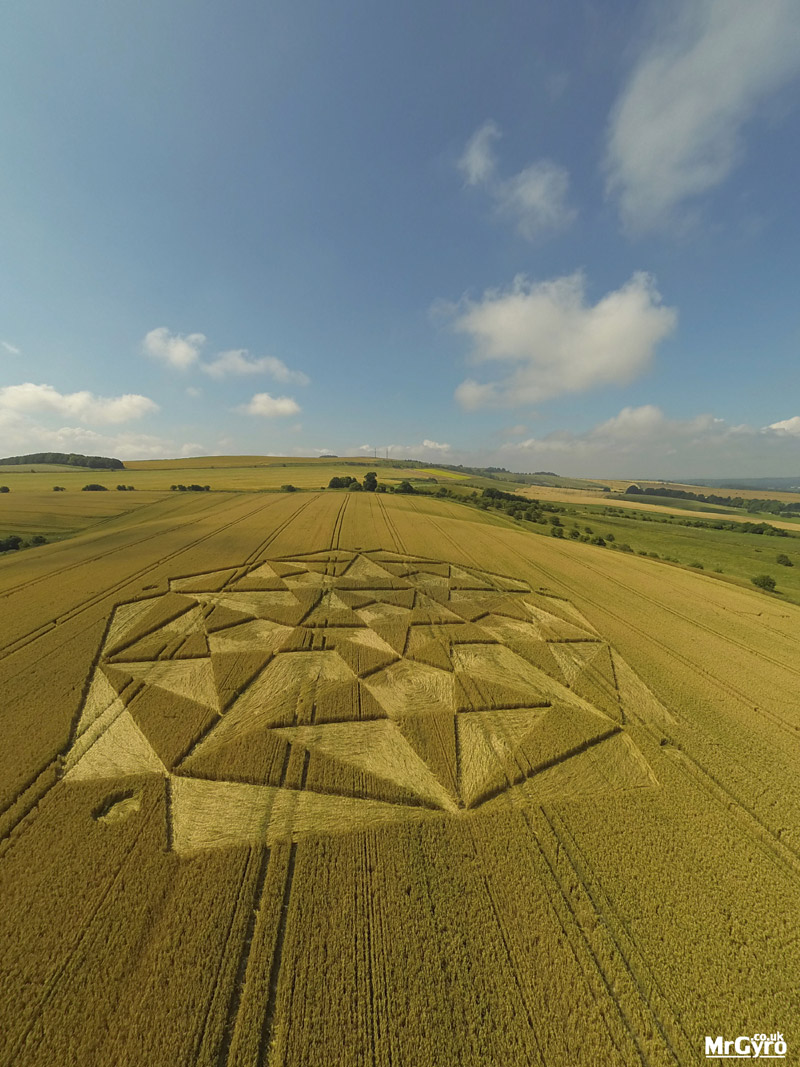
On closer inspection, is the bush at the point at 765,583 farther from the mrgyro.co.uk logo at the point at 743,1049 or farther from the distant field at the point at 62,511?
the distant field at the point at 62,511

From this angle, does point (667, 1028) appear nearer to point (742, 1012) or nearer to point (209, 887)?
point (742, 1012)

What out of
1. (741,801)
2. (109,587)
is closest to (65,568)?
(109,587)

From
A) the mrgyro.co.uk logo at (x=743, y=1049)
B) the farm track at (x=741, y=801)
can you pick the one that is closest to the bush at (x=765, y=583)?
the farm track at (x=741, y=801)

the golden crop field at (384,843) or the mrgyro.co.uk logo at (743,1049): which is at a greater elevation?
the golden crop field at (384,843)

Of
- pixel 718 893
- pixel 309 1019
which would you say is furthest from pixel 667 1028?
pixel 309 1019

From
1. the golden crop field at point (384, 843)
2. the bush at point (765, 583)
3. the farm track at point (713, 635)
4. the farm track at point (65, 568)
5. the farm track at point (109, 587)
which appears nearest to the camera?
the golden crop field at point (384, 843)

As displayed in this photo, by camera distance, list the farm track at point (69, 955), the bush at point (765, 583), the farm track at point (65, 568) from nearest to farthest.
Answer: the farm track at point (69, 955), the farm track at point (65, 568), the bush at point (765, 583)

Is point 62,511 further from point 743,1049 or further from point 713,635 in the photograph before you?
point 713,635
